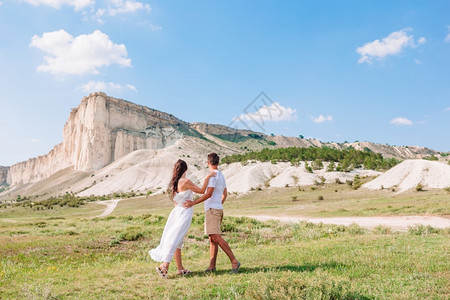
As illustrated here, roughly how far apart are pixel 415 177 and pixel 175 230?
53.6 meters

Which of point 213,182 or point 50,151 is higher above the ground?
point 50,151

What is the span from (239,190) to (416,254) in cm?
6048

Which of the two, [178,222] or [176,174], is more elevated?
[176,174]

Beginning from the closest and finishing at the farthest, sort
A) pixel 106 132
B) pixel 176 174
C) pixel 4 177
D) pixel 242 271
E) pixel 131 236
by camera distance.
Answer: pixel 242 271, pixel 176 174, pixel 131 236, pixel 106 132, pixel 4 177

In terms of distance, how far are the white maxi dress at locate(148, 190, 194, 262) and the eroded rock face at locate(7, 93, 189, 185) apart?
398 feet

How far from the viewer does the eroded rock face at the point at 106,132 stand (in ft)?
406

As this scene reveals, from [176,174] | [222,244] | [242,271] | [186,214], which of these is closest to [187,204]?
[186,214]

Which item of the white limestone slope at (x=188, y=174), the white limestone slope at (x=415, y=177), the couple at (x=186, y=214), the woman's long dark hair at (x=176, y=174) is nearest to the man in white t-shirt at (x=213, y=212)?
the couple at (x=186, y=214)

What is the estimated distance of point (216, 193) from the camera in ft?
26.7

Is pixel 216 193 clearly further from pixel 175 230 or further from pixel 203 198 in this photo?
pixel 175 230

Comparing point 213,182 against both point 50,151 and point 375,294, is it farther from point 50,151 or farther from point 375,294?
point 50,151

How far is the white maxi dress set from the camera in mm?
7797

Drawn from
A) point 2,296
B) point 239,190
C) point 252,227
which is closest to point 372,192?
point 239,190

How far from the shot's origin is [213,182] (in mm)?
8047
